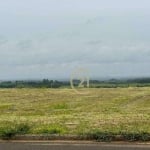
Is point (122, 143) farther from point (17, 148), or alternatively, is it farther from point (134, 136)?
point (17, 148)

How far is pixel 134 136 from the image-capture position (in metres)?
10.8

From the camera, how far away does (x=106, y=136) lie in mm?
10977

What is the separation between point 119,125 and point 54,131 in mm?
2360

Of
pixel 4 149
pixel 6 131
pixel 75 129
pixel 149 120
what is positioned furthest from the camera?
pixel 149 120

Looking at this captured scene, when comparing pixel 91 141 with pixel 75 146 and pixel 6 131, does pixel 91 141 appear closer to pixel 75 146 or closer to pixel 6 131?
pixel 75 146

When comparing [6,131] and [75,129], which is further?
[75,129]

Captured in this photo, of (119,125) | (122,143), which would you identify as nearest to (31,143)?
(122,143)

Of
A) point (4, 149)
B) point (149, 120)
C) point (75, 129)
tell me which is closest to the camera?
point (4, 149)

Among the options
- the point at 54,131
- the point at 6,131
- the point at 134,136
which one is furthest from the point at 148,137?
the point at 6,131

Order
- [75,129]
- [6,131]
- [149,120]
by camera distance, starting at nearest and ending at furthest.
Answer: [6,131], [75,129], [149,120]

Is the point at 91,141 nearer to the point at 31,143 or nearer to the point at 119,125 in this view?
the point at 31,143

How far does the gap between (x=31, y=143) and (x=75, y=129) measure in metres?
2.16

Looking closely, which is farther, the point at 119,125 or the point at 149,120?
the point at 149,120

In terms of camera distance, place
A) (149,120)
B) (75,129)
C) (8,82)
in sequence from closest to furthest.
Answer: (75,129)
(149,120)
(8,82)
